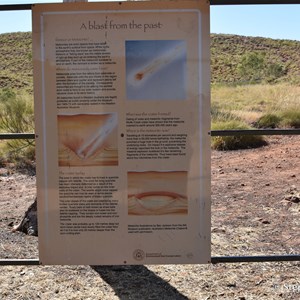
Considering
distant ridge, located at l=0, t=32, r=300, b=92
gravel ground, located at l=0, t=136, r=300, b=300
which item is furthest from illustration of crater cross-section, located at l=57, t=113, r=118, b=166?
distant ridge, located at l=0, t=32, r=300, b=92

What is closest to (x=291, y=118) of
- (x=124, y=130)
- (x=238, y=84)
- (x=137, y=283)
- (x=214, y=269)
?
(x=214, y=269)

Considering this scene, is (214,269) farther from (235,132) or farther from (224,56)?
(224,56)

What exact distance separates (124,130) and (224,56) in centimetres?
6246

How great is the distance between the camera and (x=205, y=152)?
9.86ft

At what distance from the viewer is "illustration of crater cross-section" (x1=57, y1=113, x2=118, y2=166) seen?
3.01 metres

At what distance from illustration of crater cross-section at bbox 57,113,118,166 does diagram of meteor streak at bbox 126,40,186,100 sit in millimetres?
219

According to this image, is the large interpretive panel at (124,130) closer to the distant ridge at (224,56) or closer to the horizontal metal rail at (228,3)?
the horizontal metal rail at (228,3)

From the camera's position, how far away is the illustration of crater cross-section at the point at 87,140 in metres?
3.01

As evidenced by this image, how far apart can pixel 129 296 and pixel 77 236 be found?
31.3 inches

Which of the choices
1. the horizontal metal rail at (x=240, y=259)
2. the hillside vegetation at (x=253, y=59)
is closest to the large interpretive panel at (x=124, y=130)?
the horizontal metal rail at (x=240, y=259)

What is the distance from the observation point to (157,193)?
120 inches

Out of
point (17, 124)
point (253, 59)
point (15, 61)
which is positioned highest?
point (15, 61)

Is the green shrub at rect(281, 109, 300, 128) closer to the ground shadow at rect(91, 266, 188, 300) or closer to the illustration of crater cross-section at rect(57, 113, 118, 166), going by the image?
the ground shadow at rect(91, 266, 188, 300)

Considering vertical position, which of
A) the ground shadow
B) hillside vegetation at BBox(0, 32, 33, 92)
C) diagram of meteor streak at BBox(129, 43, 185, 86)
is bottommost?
the ground shadow
